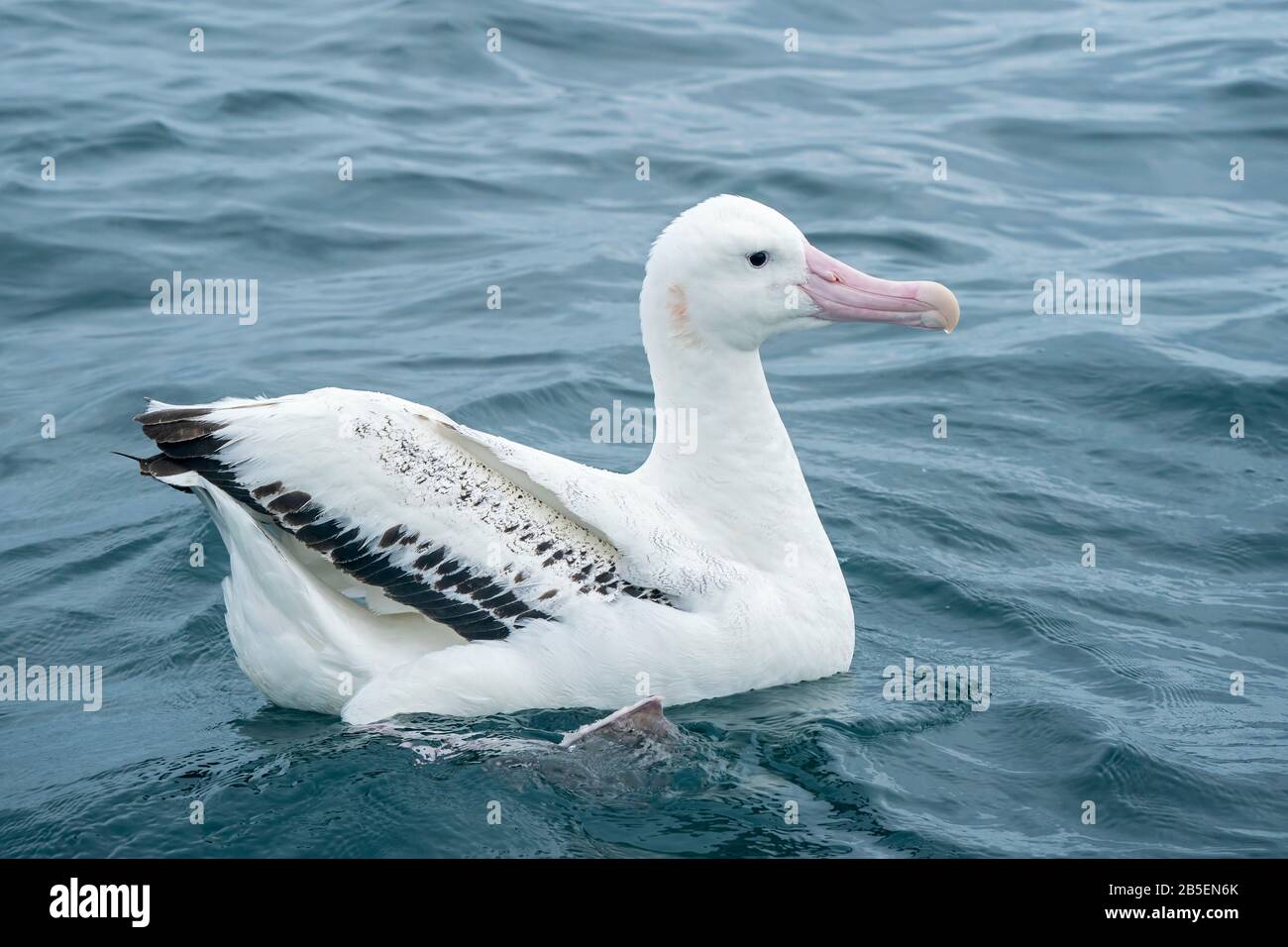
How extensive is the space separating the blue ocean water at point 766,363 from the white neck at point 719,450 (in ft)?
2.49

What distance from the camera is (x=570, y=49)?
18.2 meters

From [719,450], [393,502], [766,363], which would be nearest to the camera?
[393,502]

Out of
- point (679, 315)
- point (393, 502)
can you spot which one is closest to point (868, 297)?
point (679, 315)

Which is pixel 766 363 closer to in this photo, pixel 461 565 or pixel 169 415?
pixel 461 565

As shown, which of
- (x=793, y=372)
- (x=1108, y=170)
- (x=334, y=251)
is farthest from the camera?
(x=1108, y=170)

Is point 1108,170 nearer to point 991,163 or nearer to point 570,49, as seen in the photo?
point 991,163

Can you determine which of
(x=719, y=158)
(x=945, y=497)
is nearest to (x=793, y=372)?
(x=945, y=497)

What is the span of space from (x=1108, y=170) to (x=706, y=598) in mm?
10365

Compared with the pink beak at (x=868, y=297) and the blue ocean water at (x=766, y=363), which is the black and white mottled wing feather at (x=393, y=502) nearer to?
the blue ocean water at (x=766, y=363)

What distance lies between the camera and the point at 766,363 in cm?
1215

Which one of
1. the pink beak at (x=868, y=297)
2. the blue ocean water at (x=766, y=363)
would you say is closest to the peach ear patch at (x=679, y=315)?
the pink beak at (x=868, y=297)

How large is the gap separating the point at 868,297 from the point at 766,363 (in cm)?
498

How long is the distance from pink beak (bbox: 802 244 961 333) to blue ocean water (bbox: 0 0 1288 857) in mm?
1715

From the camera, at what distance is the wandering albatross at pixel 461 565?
6566mm
